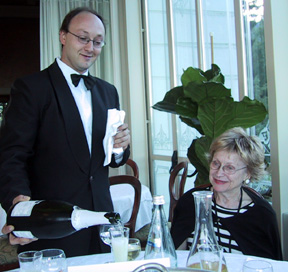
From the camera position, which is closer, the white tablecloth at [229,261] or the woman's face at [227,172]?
the white tablecloth at [229,261]

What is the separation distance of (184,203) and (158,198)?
98 cm

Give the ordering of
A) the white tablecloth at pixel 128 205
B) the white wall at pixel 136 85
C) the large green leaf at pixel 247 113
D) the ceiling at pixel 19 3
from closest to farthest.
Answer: the large green leaf at pixel 247 113 < the white tablecloth at pixel 128 205 < the white wall at pixel 136 85 < the ceiling at pixel 19 3

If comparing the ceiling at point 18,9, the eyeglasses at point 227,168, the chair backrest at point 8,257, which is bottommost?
the chair backrest at point 8,257

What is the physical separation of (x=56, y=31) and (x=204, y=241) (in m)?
4.69

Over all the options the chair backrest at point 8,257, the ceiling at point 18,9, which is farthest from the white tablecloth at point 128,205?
the ceiling at point 18,9

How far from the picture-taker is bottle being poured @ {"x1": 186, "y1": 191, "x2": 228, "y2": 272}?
2.99 feet

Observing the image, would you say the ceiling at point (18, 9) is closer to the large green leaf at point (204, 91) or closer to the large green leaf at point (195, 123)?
the large green leaf at point (195, 123)

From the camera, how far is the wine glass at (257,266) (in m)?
0.76

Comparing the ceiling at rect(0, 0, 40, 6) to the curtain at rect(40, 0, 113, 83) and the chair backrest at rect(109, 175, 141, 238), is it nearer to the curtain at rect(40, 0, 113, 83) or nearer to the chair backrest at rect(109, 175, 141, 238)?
the curtain at rect(40, 0, 113, 83)

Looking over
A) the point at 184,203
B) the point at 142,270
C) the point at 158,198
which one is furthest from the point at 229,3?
the point at 142,270

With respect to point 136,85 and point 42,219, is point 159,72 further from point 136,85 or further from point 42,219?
point 42,219

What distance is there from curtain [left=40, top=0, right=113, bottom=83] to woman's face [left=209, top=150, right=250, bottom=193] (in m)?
3.53

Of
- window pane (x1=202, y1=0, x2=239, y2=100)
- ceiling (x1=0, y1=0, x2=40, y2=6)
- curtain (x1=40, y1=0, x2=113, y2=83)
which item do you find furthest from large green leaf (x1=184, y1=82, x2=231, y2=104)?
ceiling (x1=0, y1=0, x2=40, y2=6)

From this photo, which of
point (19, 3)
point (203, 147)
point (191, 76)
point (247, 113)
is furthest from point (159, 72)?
point (19, 3)
